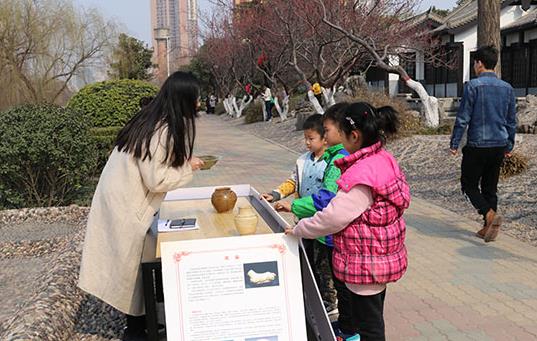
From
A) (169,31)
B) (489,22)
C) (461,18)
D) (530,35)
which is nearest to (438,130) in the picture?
(489,22)

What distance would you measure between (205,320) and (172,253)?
0.33 m

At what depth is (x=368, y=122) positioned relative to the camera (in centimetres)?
263

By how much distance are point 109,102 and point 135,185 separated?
8531 mm

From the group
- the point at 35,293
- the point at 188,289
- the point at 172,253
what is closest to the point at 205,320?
the point at 188,289

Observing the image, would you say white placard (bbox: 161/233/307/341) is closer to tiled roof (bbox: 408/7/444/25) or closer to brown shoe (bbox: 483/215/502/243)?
brown shoe (bbox: 483/215/502/243)

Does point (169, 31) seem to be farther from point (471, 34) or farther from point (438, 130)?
point (438, 130)

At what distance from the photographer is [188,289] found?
2.58 m

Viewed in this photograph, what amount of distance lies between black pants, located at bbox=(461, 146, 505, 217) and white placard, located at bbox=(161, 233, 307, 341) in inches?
127

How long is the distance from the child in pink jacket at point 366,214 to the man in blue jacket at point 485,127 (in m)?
2.85

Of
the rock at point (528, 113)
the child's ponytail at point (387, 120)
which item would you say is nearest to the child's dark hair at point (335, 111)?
the child's ponytail at point (387, 120)

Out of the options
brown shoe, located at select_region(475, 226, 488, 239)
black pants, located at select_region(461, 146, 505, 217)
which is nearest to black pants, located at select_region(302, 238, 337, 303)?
black pants, located at select_region(461, 146, 505, 217)

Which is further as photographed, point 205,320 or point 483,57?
point 483,57

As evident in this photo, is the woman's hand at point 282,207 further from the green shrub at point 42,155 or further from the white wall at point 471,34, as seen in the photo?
the white wall at point 471,34

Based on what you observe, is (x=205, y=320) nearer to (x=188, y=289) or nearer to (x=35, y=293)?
(x=188, y=289)
